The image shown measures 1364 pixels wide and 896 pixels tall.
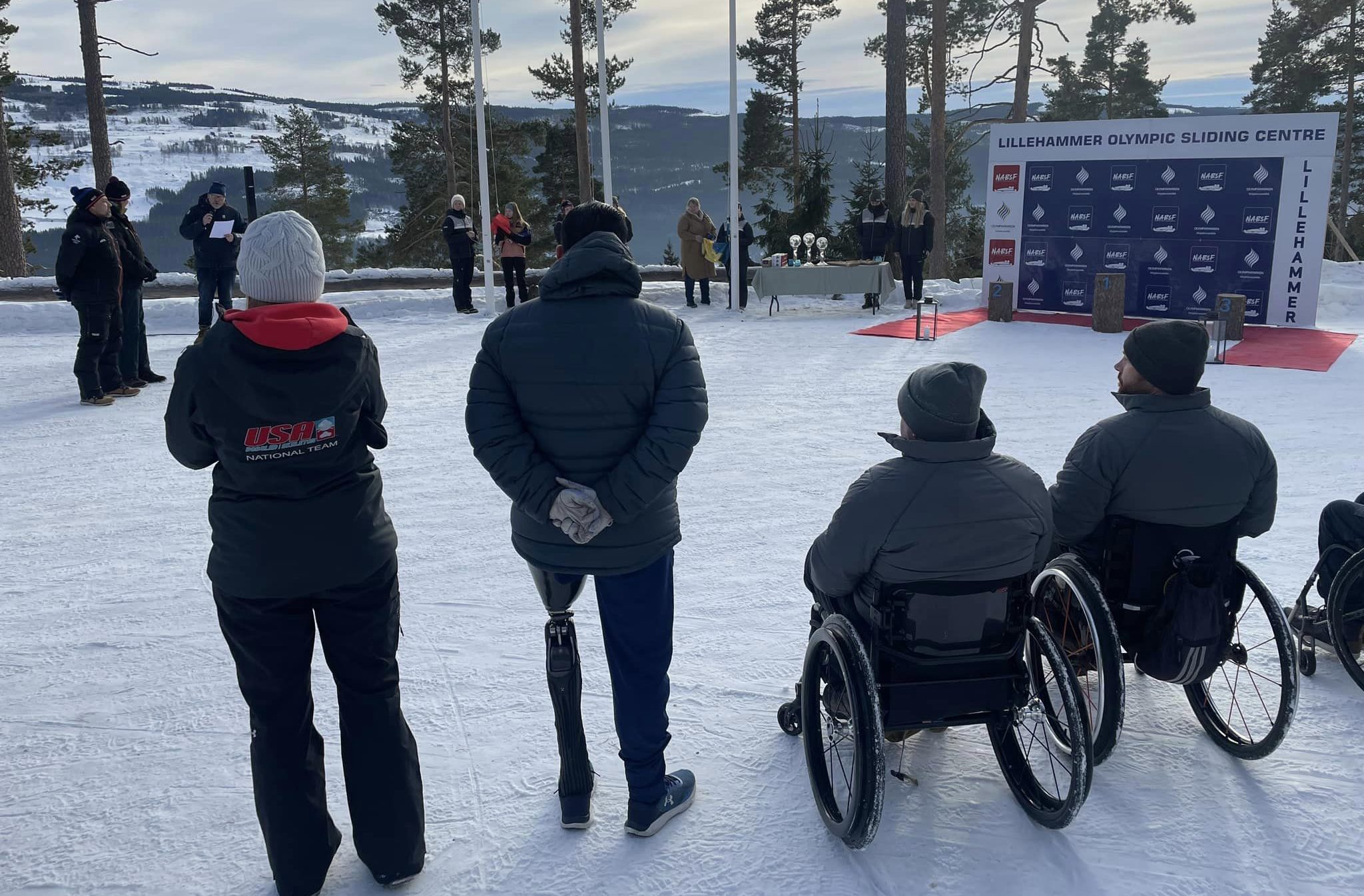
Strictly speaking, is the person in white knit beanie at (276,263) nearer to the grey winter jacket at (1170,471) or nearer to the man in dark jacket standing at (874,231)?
the grey winter jacket at (1170,471)

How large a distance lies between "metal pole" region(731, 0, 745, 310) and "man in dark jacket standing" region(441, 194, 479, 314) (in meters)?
3.53

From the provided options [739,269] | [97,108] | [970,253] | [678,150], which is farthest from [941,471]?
[678,150]

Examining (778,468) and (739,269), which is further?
(739,269)

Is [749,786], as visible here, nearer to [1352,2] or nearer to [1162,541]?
[1162,541]

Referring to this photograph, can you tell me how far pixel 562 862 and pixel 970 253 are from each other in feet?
112

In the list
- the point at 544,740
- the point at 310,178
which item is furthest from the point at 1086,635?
the point at 310,178

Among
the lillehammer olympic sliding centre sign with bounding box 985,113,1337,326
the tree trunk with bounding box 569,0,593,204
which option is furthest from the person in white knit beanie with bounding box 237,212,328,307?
the tree trunk with bounding box 569,0,593,204

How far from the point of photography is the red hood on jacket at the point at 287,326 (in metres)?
2.12

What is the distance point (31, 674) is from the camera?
368 cm

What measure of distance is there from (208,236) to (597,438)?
9013mm

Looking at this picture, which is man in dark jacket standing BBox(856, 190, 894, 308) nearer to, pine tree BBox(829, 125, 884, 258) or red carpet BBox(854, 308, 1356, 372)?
red carpet BBox(854, 308, 1356, 372)

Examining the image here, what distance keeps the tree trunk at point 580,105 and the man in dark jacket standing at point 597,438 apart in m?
17.4

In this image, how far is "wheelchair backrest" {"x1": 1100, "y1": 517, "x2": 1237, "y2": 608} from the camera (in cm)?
275

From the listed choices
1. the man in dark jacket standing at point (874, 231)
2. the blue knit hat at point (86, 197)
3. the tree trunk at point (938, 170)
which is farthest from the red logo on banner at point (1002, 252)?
the blue knit hat at point (86, 197)
